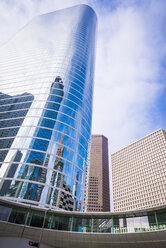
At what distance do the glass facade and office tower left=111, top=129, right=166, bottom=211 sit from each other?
354ft

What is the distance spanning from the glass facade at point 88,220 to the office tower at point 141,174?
354ft

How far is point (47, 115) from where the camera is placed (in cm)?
7444

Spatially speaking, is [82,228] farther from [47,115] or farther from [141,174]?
[141,174]

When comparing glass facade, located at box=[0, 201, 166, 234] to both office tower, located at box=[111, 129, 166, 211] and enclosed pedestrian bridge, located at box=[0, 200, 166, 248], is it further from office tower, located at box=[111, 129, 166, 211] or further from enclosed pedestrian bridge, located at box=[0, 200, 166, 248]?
office tower, located at box=[111, 129, 166, 211]

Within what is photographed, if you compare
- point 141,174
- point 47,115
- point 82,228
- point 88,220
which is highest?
point 141,174

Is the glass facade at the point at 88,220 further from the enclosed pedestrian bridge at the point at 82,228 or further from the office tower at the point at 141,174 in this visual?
the office tower at the point at 141,174

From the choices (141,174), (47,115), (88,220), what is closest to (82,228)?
(88,220)

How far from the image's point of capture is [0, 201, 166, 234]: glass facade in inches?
912

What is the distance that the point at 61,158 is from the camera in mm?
66938

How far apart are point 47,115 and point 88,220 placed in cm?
5399

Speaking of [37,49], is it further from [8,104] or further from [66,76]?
[8,104]

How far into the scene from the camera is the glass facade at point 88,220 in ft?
76.0

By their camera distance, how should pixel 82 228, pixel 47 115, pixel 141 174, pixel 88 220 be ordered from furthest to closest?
pixel 141 174 → pixel 47 115 → pixel 88 220 → pixel 82 228

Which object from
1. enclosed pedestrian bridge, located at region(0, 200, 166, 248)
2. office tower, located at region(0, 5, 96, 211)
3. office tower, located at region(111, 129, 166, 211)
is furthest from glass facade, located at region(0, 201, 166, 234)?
office tower, located at region(111, 129, 166, 211)
